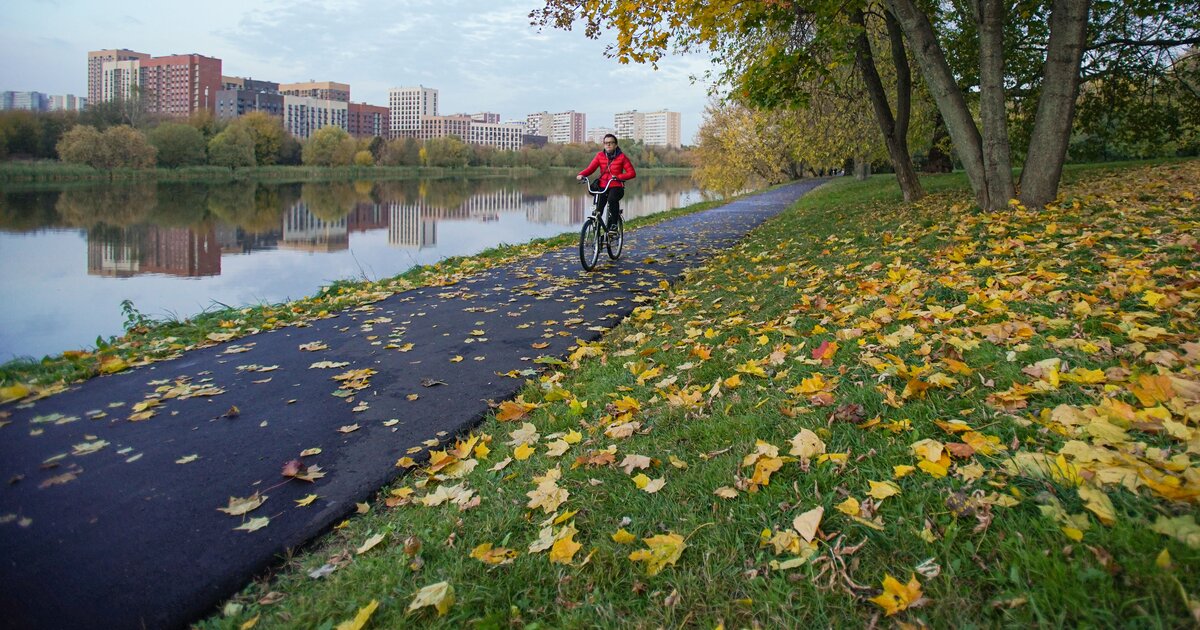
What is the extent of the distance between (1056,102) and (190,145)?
72.6 m

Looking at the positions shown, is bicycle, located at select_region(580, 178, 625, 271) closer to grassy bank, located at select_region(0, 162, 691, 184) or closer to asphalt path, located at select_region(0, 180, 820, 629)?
asphalt path, located at select_region(0, 180, 820, 629)

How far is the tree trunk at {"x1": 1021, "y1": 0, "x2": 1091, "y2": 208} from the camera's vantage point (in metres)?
8.72

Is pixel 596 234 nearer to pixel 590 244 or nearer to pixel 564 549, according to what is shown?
pixel 590 244

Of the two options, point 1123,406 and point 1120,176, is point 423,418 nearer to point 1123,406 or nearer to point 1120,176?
point 1123,406

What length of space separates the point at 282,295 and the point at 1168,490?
14136 mm

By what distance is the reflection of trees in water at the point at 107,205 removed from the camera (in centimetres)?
2709

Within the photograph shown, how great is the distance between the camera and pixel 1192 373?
297cm

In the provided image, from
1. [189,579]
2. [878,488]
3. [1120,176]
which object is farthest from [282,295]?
[1120,176]

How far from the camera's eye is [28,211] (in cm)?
2939

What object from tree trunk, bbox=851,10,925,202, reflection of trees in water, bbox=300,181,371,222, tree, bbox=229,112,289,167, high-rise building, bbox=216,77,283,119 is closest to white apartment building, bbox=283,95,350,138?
high-rise building, bbox=216,77,283,119

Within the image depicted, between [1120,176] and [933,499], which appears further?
[1120,176]

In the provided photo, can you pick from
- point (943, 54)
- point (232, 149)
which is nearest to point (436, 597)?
point (943, 54)

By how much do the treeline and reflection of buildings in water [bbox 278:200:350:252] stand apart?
3068 centimetres

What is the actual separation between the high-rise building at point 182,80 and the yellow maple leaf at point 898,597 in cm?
17992
